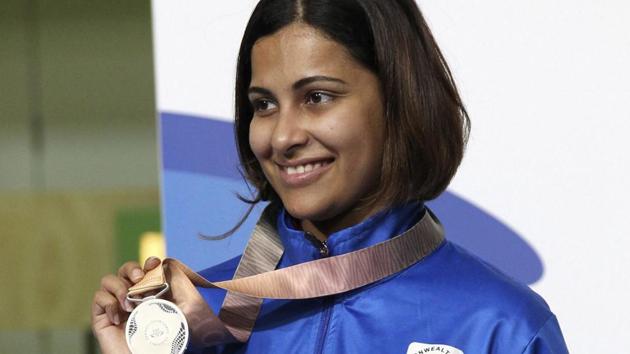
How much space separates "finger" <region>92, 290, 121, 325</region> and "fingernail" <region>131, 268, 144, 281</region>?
0.04 metres

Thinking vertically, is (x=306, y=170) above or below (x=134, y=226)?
above

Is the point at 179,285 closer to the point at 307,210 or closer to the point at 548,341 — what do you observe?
the point at 307,210

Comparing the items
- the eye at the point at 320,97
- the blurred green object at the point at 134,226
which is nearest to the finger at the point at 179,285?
the eye at the point at 320,97

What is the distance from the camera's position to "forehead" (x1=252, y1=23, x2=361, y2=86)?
5.39 feet

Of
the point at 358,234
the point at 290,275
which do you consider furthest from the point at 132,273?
the point at 358,234

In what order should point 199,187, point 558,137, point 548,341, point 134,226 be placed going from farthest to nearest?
point 134,226 → point 199,187 → point 558,137 → point 548,341

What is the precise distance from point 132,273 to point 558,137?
886mm

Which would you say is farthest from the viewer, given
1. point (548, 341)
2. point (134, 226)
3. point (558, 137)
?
point (134, 226)

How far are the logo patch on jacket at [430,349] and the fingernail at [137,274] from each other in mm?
392

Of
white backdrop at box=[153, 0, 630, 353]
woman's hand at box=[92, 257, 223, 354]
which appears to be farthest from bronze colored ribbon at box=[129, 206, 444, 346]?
white backdrop at box=[153, 0, 630, 353]

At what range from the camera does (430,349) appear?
63.6 inches

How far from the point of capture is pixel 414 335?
5.39 ft

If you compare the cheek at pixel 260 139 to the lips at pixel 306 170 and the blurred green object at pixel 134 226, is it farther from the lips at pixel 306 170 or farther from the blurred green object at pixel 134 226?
the blurred green object at pixel 134 226

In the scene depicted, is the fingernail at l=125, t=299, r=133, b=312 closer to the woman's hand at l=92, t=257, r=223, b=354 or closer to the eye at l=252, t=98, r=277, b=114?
the woman's hand at l=92, t=257, r=223, b=354
